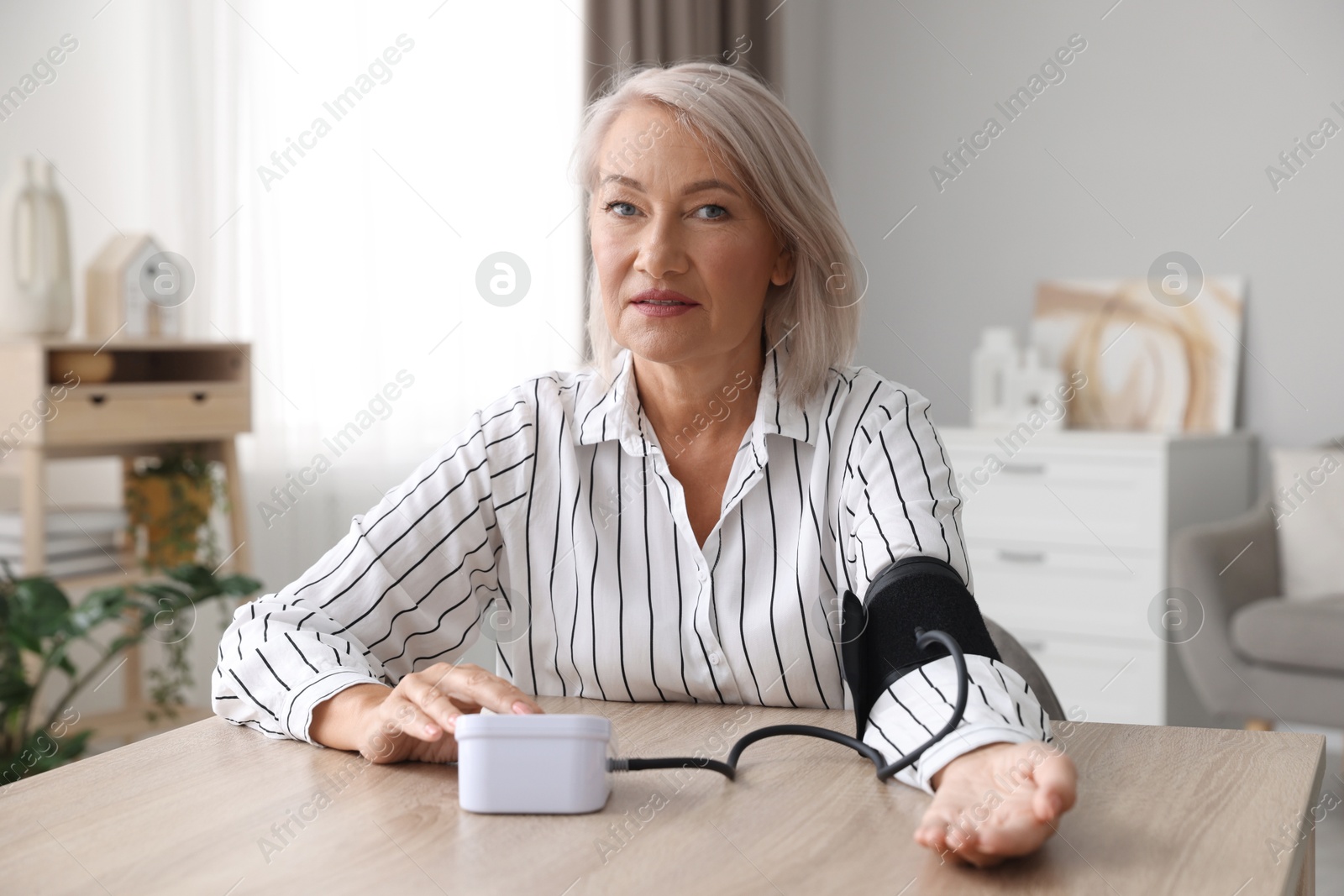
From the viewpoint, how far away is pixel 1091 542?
3.27 metres

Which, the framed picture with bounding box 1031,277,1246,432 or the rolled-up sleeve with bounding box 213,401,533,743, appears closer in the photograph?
the rolled-up sleeve with bounding box 213,401,533,743

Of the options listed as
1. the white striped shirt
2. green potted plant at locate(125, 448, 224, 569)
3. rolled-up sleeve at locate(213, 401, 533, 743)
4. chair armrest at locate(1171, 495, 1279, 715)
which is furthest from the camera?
chair armrest at locate(1171, 495, 1279, 715)

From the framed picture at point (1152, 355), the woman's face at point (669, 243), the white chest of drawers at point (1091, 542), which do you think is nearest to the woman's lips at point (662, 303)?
the woman's face at point (669, 243)

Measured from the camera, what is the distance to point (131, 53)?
306 centimetres

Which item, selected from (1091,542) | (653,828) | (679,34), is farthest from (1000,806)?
(679,34)

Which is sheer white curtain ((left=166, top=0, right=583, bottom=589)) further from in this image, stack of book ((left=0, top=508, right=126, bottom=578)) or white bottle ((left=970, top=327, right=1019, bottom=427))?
white bottle ((left=970, top=327, right=1019, bottom=427))

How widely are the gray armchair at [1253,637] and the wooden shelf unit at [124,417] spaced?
2.18 meters

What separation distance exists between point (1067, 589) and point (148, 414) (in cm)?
226

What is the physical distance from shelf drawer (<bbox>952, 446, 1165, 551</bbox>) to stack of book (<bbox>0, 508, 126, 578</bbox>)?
6.84 ft

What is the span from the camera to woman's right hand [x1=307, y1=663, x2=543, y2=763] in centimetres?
91

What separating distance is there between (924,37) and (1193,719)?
2248 millimetres

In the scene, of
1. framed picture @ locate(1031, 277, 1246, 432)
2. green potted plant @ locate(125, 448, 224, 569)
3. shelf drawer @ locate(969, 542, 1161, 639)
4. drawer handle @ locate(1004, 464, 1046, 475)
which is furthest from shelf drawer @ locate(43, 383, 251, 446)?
framed picture @ locate(1031, 277, 1246, 432)

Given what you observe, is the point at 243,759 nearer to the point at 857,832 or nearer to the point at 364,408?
the point at 857,832

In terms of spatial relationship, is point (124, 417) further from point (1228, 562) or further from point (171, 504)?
point (1228, 562)
